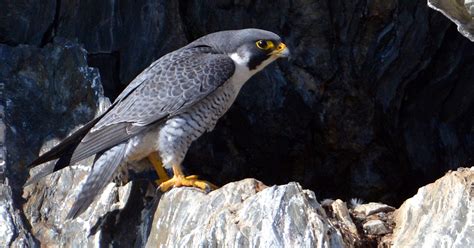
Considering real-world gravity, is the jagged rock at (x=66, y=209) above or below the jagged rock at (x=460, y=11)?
below

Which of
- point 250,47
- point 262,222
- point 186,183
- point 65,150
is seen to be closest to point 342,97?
point 250,47

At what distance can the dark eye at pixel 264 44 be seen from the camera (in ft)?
25.9

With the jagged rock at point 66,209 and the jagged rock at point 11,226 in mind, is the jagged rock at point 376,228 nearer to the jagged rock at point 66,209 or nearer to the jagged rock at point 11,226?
the jagged rock at point 66,209

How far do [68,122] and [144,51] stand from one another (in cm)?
107

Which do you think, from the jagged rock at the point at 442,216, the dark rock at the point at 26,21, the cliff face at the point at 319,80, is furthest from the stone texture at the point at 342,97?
the jagged rock at the point at 442,216

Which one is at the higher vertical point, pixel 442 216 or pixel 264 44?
pixel 264 44

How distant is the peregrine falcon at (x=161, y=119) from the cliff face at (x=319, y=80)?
1.06m

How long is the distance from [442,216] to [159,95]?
2219 mm

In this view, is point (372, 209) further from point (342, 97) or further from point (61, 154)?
point (342, 97)

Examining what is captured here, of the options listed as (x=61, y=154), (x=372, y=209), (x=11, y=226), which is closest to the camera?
(x=372, y=209)

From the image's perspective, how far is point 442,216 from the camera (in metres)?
6.30

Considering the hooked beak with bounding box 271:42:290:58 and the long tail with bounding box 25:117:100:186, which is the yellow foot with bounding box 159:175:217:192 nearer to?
the long tail with bounding box 25:117:100:186

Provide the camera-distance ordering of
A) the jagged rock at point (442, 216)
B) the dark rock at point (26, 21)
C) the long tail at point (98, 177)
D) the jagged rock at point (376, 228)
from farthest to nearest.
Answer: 1. the dark rock at point (26, 21)
2. the long tail at point (98, 177)
3. the jagged rock at point (376, 228)
4. the jagged rock at point (442, 216)

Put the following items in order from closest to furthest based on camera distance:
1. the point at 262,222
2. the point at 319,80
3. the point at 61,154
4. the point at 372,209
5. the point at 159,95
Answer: the point at 262,222 < the point at 372,209 < the point at 61,154 < the point at 159,95 < the point at 319,80
